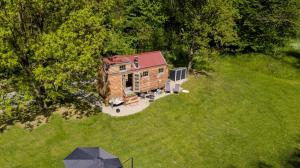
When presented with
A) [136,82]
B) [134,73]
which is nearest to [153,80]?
[136,82]

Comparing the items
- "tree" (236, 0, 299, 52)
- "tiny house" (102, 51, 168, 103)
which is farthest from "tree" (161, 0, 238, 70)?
"tree" (236, 0, 299, 52)

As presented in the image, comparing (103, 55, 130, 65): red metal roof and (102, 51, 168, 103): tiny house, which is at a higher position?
(103, 55, 130, 65): red metal roof

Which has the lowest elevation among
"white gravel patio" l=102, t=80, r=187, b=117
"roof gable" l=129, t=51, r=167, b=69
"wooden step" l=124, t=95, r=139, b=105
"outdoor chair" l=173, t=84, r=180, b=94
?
"white gravel patio" l=102, t=80, r=187, b=117

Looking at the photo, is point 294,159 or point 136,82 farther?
point 136,82

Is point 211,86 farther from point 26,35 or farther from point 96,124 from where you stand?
point 26,35

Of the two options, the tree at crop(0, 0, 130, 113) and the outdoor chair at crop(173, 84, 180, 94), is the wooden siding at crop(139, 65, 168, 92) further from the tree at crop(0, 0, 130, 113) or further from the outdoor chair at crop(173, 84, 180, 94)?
the tree at crop(0, 0, 130, 113)

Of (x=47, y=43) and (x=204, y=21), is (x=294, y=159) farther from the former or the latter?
(x=47, y=43)
